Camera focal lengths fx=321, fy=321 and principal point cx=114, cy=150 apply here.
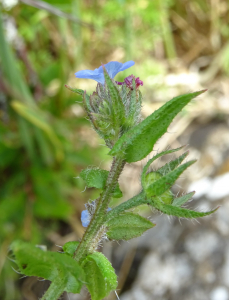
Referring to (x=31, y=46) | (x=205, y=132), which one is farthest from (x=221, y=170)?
(x=31, y=46)

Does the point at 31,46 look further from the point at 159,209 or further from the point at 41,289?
the point at 159,209

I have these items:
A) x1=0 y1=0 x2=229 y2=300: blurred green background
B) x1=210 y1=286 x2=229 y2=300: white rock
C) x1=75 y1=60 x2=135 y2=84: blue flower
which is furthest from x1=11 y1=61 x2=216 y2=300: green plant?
x1=210 y1=286 x2=229 y2=300: white rock

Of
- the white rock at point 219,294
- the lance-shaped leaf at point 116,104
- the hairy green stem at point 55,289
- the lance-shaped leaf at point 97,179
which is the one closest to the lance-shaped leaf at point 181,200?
the lance-shaped leaf at point 97,179

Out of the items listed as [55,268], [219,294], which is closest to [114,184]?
[55,268]

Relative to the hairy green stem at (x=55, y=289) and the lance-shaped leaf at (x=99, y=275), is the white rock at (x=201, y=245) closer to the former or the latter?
the lance-shaped leaf at (x=99, y=275)

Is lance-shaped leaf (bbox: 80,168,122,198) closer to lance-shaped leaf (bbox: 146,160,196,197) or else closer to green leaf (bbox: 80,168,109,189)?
green leaf (bbox: 80,168,109,189)

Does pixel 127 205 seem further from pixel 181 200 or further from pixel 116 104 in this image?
pixel 116 104

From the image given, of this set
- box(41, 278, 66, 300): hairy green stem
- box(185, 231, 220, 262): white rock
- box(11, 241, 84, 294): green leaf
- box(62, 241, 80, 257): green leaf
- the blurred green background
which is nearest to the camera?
box(11, 241, 84, 294): green leaf
